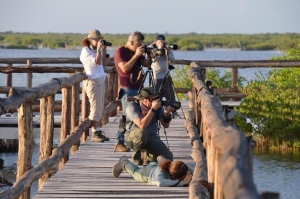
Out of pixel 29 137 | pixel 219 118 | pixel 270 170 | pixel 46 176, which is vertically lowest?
pixel 270 170

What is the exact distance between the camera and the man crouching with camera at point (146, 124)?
26.1ft

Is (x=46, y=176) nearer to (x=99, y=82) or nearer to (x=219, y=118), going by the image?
(x=99, y=82)

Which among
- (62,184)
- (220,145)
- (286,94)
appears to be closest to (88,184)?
(62,184)

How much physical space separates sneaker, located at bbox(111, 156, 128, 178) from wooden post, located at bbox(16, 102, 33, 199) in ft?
3.83

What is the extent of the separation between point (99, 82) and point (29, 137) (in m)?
3.45

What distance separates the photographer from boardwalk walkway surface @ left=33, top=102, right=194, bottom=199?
7.31m

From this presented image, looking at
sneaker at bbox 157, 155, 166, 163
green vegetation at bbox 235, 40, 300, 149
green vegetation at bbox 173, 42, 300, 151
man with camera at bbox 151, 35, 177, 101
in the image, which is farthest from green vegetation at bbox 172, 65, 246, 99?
sneaker at bbox 157, 155, 166, 163

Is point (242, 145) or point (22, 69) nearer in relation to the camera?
point (242, 145)

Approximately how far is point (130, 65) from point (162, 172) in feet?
7.48

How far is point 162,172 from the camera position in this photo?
24.9ft

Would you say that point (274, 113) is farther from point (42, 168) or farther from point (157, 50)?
point (42, 168)

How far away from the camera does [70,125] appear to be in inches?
400

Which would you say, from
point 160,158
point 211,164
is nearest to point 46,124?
point 160,158

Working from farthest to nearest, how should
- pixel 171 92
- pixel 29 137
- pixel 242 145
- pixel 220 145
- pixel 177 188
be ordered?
pixel 171 92
pixel 177 188
pixel 29 137
pixel 220 145
pixel 242 145
